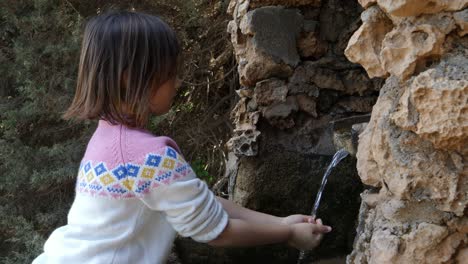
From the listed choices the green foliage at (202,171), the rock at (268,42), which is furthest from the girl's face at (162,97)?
the green foliage at (202,171)

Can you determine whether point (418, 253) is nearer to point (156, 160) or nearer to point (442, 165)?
point (442, 165)

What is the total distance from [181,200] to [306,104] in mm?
1902

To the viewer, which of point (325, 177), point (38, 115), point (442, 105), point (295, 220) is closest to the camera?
point (442, 105)

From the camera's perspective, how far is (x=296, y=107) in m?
3.13

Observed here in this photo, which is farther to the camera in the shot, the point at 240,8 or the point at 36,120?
the point at 36,120

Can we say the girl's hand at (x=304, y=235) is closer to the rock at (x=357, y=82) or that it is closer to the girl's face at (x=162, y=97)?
the girl's face at (x=162, y=97)

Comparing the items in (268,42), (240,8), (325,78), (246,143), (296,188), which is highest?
(240,8)

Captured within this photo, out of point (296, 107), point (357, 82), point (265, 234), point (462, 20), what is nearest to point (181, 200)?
point (265, 234)

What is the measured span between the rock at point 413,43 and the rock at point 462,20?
1 centimetres

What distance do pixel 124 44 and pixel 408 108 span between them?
717mm

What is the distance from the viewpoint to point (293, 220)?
159cm

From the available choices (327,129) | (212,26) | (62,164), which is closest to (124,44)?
(327,129)

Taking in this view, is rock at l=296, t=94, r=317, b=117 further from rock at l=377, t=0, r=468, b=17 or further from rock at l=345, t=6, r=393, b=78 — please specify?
rock at l=377, t=0, r=468, b=17

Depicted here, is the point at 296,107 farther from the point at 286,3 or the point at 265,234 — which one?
the point at 265,234
